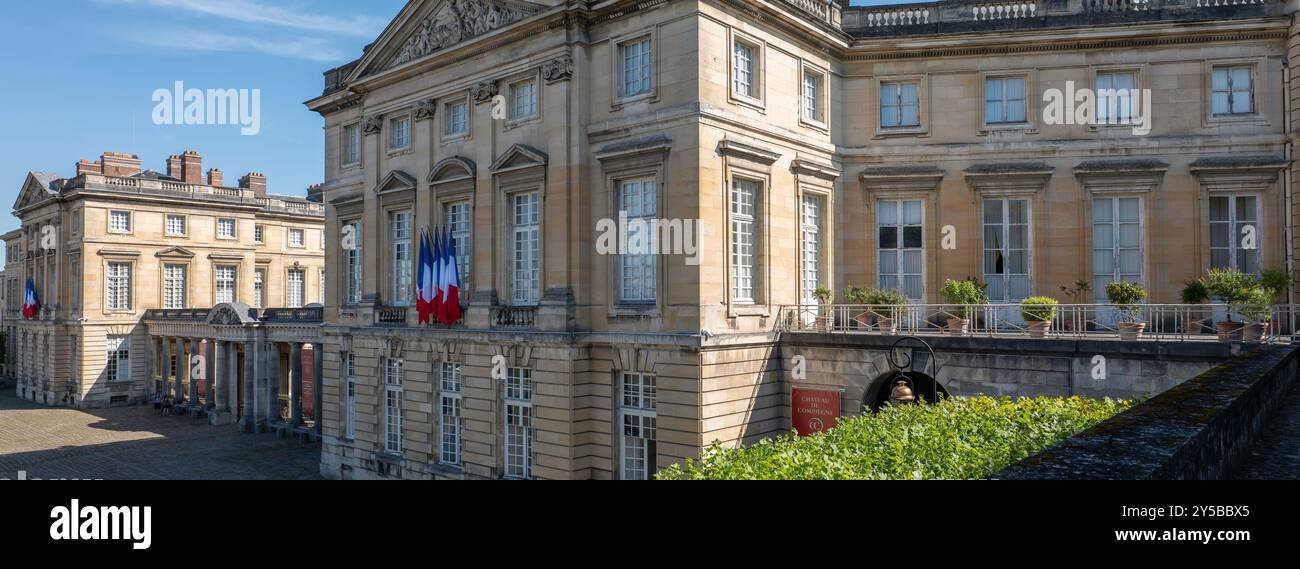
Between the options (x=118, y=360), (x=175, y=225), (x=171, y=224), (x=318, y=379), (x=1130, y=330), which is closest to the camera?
(x=1130, y=330)

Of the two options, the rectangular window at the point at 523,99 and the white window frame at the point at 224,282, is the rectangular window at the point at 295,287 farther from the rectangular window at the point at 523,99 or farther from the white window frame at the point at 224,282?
the rectangular window at the point at 523,99

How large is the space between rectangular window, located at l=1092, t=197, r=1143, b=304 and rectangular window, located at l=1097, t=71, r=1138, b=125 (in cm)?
210

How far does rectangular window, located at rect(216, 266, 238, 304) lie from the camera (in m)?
60.2

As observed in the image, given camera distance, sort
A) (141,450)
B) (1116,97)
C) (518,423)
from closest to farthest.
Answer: (1116,97) → (518,423) → (141,450)

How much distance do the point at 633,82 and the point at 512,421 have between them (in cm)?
953

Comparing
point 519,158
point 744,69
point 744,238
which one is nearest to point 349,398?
point 519,158

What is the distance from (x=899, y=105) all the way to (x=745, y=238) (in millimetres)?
6751

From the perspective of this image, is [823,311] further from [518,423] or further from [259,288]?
[259,288]

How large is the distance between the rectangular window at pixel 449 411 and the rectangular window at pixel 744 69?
11.4 metres

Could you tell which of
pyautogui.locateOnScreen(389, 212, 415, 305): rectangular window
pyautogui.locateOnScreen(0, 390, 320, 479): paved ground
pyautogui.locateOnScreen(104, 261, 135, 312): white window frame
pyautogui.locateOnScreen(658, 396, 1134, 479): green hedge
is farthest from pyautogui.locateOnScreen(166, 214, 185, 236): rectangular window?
pyautogui.locateOnScreen(658, 396, 1134, 479): green hedge

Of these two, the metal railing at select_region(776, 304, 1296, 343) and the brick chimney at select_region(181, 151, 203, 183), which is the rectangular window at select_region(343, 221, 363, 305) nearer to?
the metal railing at select_region(776, 304, 1296, 343)

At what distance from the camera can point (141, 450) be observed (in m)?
37.8

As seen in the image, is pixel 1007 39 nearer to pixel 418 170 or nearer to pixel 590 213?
pixel 590 213
